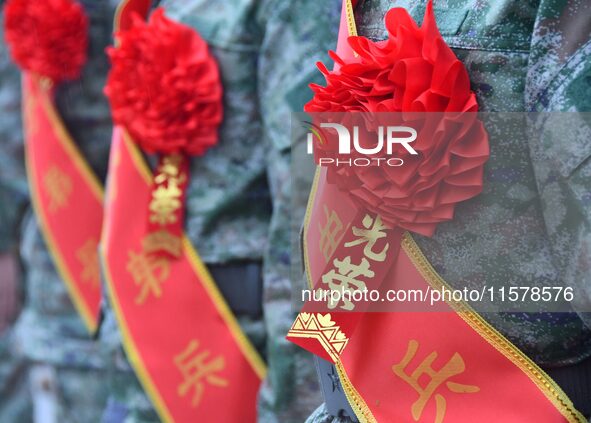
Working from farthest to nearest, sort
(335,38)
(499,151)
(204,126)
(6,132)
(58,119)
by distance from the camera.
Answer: (6,132)
(58,119)
(204,126)
(335,38)
(499,151)

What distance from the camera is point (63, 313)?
3068 mm

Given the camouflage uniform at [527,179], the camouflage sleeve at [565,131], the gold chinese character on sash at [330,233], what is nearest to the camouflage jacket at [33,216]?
the gold chinese character on sash at [330,233]

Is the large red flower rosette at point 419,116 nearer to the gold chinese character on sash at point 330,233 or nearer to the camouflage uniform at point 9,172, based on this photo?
the gold chinese character on sash at point 330,233

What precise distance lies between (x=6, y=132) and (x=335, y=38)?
171cm

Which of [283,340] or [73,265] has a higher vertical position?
[283,340]

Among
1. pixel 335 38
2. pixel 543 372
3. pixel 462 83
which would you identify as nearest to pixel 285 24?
pixel 335 38

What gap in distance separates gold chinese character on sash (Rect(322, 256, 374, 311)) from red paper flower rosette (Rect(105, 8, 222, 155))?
78 centimetres

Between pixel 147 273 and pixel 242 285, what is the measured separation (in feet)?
0.64

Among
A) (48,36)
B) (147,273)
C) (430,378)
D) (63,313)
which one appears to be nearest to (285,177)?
(147,273)

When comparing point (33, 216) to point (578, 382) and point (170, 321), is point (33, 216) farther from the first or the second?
point (578, 382)

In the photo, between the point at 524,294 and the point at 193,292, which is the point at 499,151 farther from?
the point at 193,292

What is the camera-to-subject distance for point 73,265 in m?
2.92

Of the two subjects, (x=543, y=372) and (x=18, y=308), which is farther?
(x=18, y=308)

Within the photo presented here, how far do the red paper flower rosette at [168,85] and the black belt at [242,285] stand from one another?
0.24 metres
